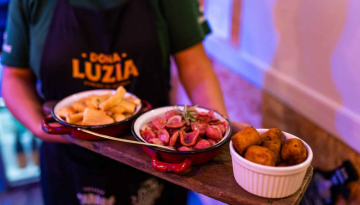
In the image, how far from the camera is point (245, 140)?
0.56 meters

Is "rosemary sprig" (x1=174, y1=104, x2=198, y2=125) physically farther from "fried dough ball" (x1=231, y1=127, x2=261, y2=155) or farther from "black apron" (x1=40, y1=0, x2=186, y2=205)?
"black apron" (x1=40, y1=0, x2=186, y2=205)

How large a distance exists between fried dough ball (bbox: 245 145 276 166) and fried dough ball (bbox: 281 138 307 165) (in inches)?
1.1

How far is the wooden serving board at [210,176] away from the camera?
550mm

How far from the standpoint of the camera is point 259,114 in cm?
165

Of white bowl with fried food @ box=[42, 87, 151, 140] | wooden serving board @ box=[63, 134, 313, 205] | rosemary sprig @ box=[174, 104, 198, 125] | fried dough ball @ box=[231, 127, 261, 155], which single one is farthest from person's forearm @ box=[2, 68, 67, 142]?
fried dough ball @ box=[231, 127, 261, 155]

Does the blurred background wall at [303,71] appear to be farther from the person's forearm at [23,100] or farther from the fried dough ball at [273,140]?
the person's forearm at [23,100]

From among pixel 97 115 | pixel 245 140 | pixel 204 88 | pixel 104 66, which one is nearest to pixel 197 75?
pixel 204 88

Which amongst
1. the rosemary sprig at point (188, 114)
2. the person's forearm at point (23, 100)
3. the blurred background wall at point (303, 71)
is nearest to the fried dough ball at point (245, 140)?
the rosemary sprig at point (188, 114)

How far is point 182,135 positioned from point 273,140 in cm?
20

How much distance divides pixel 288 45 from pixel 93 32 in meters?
0.86

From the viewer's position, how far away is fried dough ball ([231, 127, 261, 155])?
55cm

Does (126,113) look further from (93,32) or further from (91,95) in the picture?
(93,32)

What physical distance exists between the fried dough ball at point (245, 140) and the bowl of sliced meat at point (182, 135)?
0.19 ft

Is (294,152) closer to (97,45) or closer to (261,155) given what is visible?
(261,155)
